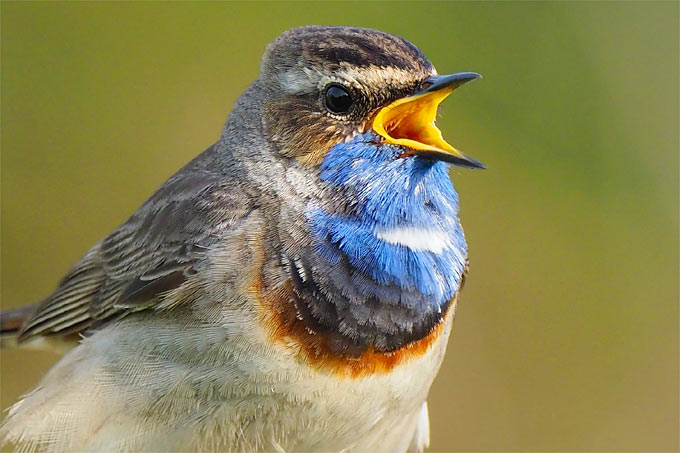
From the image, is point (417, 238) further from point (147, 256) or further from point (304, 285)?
point (147, 256)

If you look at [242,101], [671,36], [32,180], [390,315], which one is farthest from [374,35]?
[32,180]

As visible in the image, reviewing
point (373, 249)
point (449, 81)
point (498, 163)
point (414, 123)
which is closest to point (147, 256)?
point (373, 249)

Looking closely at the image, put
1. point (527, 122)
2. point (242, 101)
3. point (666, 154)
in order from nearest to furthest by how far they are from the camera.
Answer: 1. point (242, 101)
2. point (666, 154)
3. point (527, 122)

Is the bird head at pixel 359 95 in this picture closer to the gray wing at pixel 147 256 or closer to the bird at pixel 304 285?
the bird at pixel 304 285

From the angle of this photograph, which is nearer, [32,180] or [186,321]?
[186,321]

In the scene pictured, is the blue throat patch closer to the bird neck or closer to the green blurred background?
the bird neck

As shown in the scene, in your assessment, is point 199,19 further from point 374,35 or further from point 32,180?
point 374,35
